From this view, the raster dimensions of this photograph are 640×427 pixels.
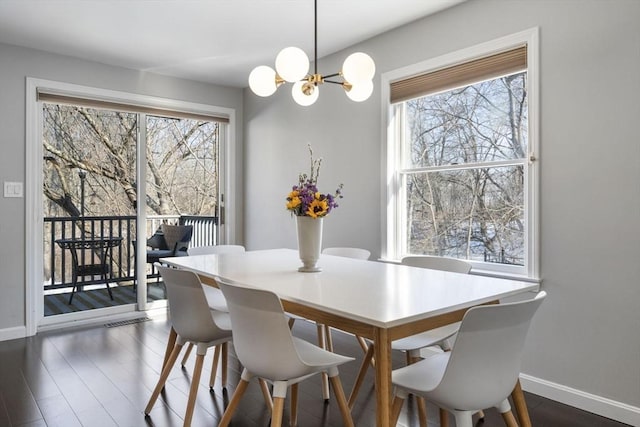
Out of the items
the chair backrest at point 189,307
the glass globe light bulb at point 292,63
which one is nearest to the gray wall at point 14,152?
the chair backrest at point 189,307

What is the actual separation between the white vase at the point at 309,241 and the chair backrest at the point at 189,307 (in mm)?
528

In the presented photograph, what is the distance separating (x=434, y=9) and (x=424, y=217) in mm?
1479

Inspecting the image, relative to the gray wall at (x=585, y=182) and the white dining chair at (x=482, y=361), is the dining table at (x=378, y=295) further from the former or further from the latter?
the gray wall at (x=585, y=182)

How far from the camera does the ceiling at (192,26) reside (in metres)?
2.97

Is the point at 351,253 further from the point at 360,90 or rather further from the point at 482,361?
the point at 482,361

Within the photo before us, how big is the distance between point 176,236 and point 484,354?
13.2ft

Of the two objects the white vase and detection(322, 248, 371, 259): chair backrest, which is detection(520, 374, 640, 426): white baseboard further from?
the white vase

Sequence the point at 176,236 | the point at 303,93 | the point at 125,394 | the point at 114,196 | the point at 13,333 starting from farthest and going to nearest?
the point at 176,236
the point at 114,196
the point at 13,333
the point at 125,394
the point at 303,93

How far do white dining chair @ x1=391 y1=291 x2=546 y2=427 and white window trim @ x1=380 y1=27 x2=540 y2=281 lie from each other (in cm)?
130

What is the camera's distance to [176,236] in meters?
4.78

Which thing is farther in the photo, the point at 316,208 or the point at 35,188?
the point at 35,188

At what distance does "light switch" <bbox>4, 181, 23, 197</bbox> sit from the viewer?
144 inches

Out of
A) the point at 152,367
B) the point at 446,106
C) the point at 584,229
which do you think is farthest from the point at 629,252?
the point at 152,367

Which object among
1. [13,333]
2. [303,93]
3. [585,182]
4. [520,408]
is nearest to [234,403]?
[520,408]
